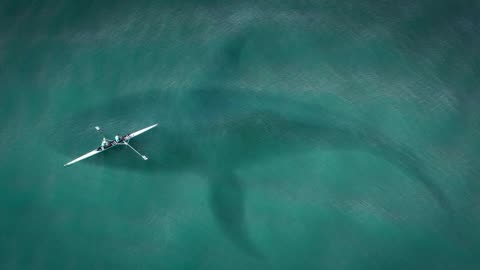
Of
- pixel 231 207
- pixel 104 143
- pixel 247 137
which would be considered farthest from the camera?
pixel 247 137

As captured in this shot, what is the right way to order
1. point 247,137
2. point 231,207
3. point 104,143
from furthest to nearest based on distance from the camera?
point 247,137 < point 231,207 < point 104,143

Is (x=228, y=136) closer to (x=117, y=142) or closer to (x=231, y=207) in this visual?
(x=231, y=207)

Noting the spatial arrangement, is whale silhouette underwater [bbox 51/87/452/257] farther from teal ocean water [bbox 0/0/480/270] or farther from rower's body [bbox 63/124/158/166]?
rower's body [bbox 63/124/158/166]

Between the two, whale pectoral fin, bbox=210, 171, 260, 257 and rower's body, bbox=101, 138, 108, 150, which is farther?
rower's body, bbox=101, 138, 108, 150

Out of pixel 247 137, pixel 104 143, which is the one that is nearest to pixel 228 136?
pixel 247 137

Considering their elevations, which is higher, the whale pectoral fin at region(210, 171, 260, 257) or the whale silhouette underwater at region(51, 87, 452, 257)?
the whale silhouette underwater at region(51, 87, 452, 257)

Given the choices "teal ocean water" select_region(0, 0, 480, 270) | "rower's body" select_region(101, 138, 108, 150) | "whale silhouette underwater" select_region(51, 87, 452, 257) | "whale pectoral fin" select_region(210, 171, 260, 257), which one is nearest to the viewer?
"teal ocean water" select_region(0, 0, 480, 270)

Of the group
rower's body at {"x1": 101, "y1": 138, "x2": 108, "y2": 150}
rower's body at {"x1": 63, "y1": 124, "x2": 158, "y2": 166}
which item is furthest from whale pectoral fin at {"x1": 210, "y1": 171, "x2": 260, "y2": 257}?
rower's body at {"x1": 101, "y1": 138, "x2": 108, "y2": 150}

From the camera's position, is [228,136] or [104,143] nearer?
[104,143]
